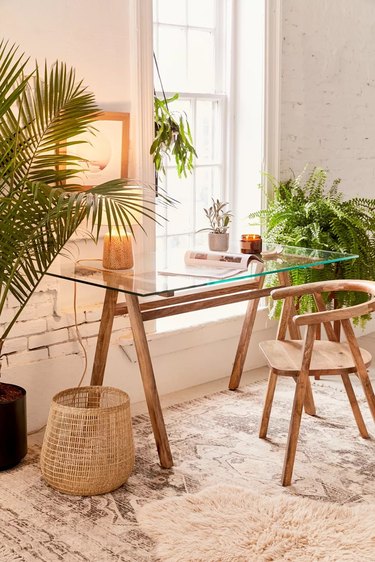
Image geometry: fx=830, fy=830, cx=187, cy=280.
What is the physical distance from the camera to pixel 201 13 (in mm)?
4520

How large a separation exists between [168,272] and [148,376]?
43 cm

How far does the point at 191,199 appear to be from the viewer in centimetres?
464

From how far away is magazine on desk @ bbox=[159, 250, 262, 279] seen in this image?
335 centimetres

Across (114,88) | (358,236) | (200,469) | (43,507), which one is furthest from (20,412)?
(358,236)

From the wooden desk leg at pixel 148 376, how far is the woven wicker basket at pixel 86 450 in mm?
192

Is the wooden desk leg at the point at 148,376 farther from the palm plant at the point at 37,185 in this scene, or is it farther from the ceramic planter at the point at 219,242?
the ceramic planter at the point at 219,242

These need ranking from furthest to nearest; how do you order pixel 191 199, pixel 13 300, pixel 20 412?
1. pixel 191 199
2. pixel 13 300
3. pixel 20 412

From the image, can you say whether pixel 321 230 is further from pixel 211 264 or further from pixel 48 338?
pixel 48 338

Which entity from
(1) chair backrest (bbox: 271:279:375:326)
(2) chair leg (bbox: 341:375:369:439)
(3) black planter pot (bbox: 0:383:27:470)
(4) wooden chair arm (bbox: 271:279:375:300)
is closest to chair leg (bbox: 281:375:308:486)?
(1) chair backrest (bbox: 271:279:375:326)

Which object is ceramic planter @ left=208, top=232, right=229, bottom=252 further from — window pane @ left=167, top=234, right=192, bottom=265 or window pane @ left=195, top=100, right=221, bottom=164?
window pane @ left=195, top=100, right=221, bottom=164

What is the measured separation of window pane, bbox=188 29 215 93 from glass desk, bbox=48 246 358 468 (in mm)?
1127

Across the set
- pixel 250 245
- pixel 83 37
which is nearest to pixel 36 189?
pixel 83 37

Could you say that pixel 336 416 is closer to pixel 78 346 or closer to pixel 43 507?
pixel 78 346

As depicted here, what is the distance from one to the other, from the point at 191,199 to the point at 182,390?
1066 millimetres
